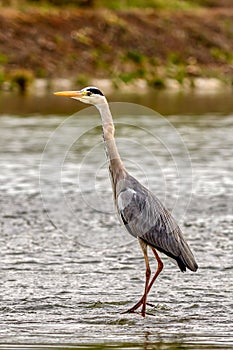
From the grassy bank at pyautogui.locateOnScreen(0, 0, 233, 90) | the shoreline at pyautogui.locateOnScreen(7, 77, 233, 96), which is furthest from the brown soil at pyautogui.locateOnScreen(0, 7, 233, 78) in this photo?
the shoreline at pyautogui.locateOnScreen(7, 77, 233, 96)

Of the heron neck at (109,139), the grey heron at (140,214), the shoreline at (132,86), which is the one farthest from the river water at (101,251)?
the shoreline at (132,86)

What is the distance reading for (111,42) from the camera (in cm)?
5888

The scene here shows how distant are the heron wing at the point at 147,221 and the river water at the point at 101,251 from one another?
65 centimetres

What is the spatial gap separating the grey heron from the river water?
579mm

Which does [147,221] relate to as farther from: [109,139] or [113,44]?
[113,44]

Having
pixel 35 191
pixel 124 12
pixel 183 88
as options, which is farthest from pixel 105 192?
pixel 124 12

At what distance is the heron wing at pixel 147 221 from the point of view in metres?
11.3

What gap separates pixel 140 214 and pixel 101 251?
3.29m

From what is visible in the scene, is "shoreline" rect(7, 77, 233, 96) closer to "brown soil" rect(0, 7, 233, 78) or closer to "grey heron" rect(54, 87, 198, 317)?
"brown soil" rect(0, 7, 233, 78)

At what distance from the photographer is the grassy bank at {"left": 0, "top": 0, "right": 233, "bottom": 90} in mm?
53125

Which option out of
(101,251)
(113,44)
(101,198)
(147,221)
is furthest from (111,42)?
(147,221)

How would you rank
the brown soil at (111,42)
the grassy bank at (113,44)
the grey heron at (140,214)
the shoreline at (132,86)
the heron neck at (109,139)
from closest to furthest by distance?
the grey heron at (140,214), the heron neck at (109,139), the shoreline at (132,86), the grassy bank at (113,44), the brown soil at (111,42)

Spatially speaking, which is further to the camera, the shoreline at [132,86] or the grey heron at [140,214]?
the shoreline at [132,86]

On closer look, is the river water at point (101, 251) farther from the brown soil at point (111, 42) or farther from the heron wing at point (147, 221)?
the brown soil at point (111, 42)
